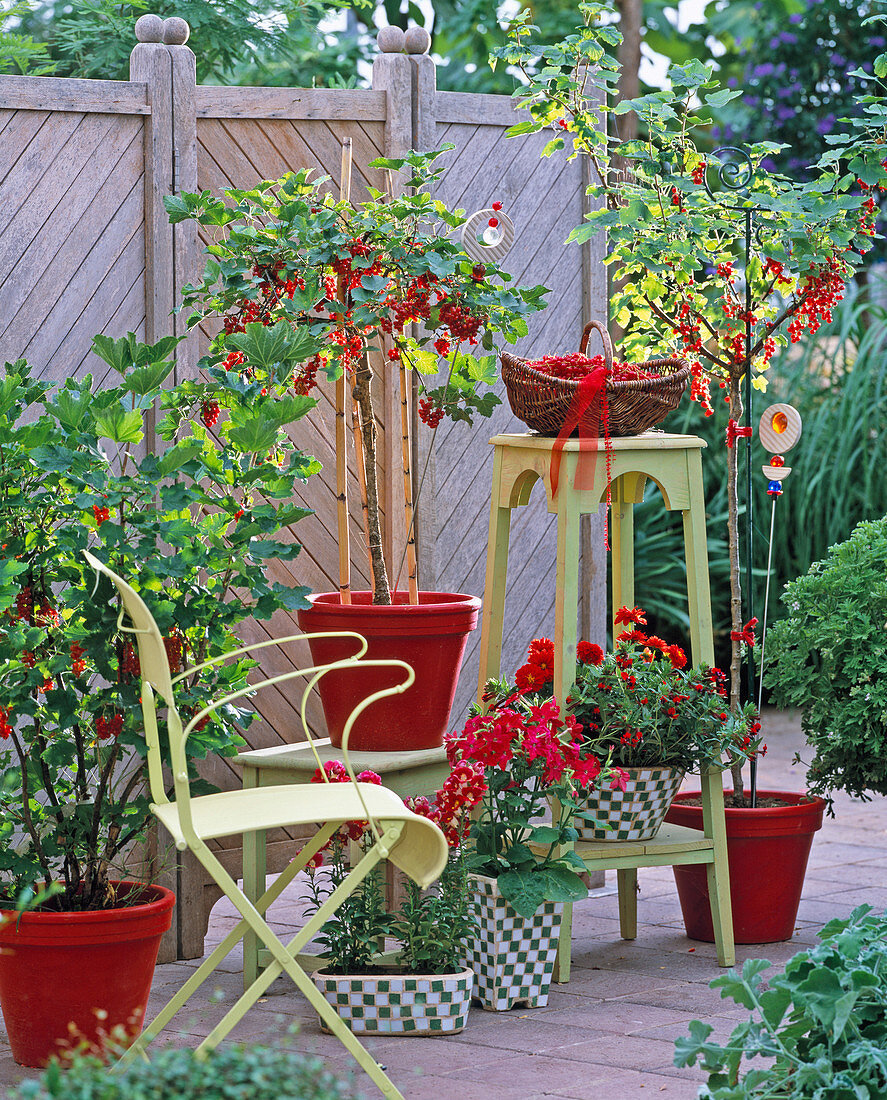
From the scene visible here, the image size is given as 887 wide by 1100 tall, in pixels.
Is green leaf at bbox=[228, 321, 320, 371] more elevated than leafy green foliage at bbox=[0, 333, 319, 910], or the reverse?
green leaf at bbox=[228, 321, 320, 371]

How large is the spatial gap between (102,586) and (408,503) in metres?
1.19

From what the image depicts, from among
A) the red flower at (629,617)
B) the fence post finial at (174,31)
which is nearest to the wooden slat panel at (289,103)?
the fence post finial at (174,31)

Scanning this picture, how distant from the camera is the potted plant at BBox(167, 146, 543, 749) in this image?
11.0 ft

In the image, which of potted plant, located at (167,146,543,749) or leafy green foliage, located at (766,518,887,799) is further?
leafy green foliage, located at (766,518,887,799)

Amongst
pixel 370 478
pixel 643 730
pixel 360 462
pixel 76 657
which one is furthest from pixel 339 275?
pixel 643 730

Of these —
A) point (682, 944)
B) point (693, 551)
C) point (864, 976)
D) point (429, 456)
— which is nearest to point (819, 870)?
point (682, 944)

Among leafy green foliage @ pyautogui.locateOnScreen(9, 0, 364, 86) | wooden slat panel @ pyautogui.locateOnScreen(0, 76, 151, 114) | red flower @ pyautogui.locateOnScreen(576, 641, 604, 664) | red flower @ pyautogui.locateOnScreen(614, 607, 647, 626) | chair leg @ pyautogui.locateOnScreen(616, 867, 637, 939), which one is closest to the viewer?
wooden slat panel @ pyautogui.locateOnScreen(0, 76, 151, 114)

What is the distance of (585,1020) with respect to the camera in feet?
10.8

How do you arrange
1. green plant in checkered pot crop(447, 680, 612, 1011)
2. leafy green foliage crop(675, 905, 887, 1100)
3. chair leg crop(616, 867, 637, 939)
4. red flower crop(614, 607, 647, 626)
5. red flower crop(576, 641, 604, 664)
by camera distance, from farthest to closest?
1. chair leg crop(616, 867, 637, 939)
2. red flower crop(614, 607, 647, 626)
3. red flower crop(576, 641, 604, 664)
4. green plant in checkered pot crop(447, 680, 612, 1011)
5. leafy green foliage crop(675, 905, 887, 1100)

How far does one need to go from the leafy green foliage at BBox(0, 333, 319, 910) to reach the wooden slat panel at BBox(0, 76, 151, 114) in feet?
2.64

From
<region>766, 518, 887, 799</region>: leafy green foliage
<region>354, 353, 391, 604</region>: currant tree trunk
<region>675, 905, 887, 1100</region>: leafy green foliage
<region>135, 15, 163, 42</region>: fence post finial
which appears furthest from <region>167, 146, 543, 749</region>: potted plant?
<region>675, 905, 887, 1100</region>: leafy green foliage

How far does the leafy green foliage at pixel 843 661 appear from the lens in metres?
3.80

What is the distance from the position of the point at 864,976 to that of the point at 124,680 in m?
1.52

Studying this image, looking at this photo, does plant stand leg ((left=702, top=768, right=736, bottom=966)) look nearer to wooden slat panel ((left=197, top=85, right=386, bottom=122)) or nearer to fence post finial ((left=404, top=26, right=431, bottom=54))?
wooden slat panel ((left=197, top=85, right=386, bottom=122))
